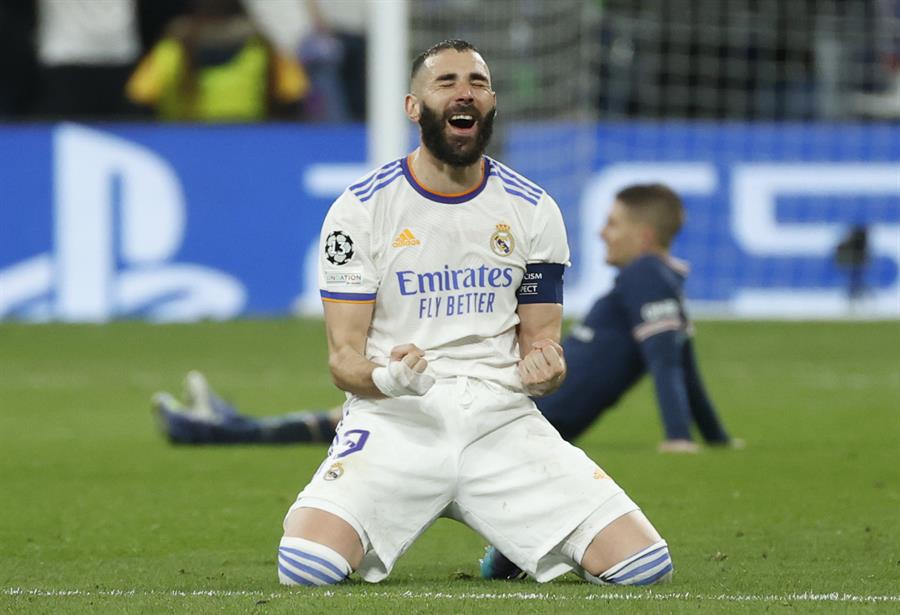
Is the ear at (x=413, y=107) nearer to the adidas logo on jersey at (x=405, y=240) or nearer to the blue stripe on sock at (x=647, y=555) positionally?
the adidas logo on jersey at (x=405, y=240)

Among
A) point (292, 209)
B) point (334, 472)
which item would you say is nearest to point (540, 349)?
point (334, 472)

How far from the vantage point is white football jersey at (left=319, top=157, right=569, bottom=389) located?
557cm

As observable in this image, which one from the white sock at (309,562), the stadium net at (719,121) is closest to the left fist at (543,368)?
the white sock at (309,562)

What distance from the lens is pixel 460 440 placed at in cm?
551

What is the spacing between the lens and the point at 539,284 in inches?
225

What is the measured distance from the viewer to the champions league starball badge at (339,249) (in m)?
5.55

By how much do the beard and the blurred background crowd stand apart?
1227 centimetres

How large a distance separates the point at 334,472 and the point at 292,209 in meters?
11.2

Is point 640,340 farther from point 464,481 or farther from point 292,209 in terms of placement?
point 292,209

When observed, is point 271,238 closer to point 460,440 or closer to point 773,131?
point 773,131

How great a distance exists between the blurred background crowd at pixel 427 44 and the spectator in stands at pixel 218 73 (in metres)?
0.01

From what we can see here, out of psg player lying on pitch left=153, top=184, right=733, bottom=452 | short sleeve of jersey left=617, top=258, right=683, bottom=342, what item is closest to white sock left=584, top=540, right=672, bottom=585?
psg player lying on pitch left=153, top=184, right=733, bottom=452

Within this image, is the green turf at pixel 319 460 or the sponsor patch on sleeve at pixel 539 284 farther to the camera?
the sponsor patch on sleeve at pixel 539 284

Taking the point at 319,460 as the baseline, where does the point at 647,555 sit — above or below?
above
